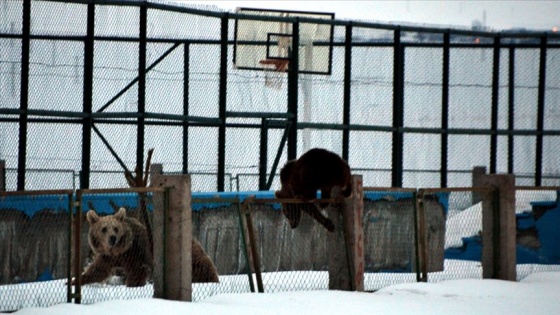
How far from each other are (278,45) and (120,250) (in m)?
6.38

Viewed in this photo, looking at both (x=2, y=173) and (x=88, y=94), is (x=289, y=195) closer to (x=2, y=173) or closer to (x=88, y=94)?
(x=88, y=94)

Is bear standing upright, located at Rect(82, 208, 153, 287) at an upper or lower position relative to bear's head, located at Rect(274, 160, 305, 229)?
lower

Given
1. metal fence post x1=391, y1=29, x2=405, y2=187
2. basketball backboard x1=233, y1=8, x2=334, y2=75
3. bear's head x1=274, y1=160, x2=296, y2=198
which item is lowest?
bear's head x1=274, y1=160, x2=296, y2=198

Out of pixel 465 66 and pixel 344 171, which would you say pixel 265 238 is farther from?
pixel 465 66

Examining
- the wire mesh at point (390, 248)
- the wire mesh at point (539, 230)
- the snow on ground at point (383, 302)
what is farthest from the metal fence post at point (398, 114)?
the snow on ground at point (383, 302)

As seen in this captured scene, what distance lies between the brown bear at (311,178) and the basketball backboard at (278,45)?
314cm

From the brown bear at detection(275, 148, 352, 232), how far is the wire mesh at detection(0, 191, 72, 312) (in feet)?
9.22

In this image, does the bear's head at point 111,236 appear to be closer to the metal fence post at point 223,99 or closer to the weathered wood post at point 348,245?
the weathered wood post at point 348,245

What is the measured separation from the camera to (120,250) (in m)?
13.3

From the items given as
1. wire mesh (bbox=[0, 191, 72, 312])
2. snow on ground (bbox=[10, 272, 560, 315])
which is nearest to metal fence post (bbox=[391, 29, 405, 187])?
snow on ground (bbox=[10, 272, 560, 315])

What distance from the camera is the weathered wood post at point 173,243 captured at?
12352 mm

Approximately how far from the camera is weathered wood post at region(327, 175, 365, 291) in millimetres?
13820

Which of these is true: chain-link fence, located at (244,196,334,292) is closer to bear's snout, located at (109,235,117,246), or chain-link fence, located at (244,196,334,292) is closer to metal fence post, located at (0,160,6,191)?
bear's snout, located at (109,235,117,246)

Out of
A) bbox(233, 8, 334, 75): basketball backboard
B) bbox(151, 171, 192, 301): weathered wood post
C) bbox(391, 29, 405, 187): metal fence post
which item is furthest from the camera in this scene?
bbox(391, 29, 405, 187): metal fence post
